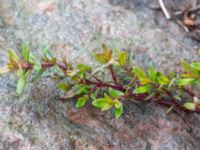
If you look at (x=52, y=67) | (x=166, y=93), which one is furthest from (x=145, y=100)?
(x=52, y=67)

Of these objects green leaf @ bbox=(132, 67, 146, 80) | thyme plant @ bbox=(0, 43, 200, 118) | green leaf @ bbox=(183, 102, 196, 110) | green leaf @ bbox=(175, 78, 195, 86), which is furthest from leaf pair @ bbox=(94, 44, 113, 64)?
green leaf @ bbox=(183, 102, 196, 110)

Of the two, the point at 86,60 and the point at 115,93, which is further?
the point at 86,60

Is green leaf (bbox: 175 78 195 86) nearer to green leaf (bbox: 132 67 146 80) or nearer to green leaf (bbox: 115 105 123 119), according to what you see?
green leaf (bbox: 132 67 146 80)

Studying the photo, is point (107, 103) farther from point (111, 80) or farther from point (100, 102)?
point (111, 80)

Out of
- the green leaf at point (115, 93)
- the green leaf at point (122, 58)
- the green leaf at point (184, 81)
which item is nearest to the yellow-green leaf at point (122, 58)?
the green leaf at point (122, 58)

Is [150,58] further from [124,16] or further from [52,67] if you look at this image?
[52,67]

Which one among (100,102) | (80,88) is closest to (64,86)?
(80,88)

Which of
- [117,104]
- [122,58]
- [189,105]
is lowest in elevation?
[189,105]

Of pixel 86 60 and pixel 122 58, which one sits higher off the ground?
pixel 122 58
